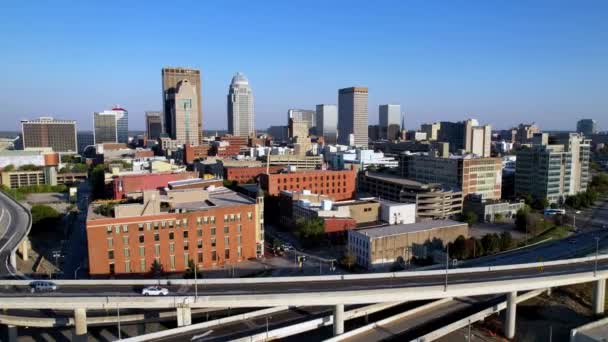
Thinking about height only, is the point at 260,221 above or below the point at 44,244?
above

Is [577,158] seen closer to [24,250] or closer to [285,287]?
[285,287]

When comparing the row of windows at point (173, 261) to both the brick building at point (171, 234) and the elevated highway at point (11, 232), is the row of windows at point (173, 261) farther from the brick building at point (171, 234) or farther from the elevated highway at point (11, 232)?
the elevated highway at point (11, 232)

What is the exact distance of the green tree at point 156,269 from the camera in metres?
47.9

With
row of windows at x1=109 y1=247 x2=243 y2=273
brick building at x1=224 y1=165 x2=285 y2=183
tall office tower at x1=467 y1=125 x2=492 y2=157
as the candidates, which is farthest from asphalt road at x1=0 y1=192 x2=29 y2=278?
tall office tower at x1=467 y1=125 x2=492 y2=157

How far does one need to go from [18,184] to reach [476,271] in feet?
413

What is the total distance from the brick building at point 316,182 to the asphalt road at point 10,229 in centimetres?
4086

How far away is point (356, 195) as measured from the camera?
3757 inches

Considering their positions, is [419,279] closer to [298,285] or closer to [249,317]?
[298,285]

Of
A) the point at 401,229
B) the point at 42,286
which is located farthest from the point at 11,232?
the point at 401,229

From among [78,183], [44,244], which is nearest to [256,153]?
[78,183]

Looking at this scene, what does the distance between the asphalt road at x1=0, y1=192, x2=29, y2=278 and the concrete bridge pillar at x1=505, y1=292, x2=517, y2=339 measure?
4612cm

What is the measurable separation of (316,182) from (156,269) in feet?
149

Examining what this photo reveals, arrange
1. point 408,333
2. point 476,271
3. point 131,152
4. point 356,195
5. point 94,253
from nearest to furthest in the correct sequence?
point 408,333 → point 476,271 → point 94,253 → point 356,195 → point 131,152

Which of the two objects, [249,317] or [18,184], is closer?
[249,317]
